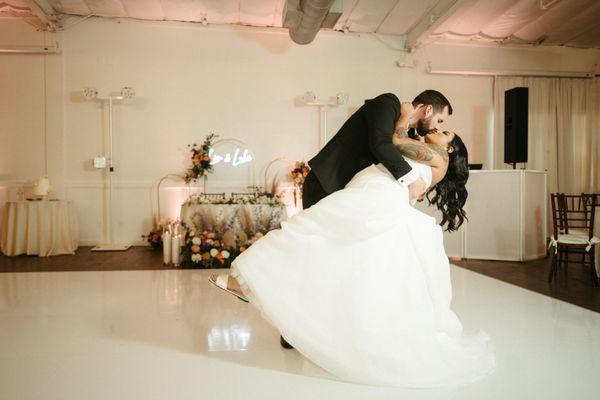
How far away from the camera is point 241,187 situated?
709cm

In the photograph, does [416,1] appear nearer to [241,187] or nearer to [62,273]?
[241,187]

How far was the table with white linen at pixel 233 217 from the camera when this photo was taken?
512 cm

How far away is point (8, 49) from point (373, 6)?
6.11 m

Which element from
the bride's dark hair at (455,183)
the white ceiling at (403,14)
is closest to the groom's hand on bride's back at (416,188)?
the bride's dark hair at (455,183)

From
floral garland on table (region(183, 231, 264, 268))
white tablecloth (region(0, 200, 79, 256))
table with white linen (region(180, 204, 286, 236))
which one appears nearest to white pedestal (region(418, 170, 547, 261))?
table with white linen (region(180, 204, 286, 236))

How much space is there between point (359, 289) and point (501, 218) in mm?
4532

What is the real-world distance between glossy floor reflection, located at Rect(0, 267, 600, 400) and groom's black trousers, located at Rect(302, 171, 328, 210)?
0.85m

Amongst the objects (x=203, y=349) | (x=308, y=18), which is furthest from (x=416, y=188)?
(x=308, y=18)

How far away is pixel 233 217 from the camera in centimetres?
513

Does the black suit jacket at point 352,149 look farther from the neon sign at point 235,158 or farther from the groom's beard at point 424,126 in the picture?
the neon sign at point 235,158

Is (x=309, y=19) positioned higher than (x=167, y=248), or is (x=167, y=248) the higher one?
(x=309, y=19)

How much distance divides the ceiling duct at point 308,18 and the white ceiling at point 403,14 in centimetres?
14

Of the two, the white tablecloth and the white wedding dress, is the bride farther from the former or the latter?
the white tablecloth

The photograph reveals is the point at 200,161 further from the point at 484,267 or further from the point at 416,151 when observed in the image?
the point at 416,151
